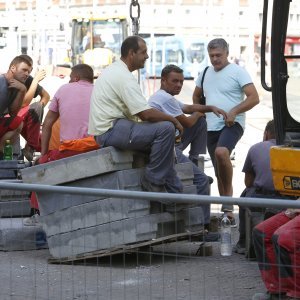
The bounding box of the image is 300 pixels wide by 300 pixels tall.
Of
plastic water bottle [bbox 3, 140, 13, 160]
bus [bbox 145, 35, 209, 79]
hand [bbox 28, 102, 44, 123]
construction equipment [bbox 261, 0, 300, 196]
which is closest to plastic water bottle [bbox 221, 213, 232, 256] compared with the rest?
construction equipment [bbox 261, 0, 300, 196]

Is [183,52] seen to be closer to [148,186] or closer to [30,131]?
[30,131]

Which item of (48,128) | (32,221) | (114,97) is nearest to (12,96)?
(48,128)

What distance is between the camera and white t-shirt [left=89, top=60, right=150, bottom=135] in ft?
27.7

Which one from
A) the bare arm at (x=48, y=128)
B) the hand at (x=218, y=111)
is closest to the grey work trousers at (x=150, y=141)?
the bare arm at (x=48, y=128)

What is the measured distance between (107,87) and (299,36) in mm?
1527

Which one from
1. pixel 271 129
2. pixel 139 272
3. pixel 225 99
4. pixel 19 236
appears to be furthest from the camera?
pixel 225 99

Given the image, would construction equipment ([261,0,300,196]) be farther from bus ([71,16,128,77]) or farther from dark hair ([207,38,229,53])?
bus ([71,16,128,77])

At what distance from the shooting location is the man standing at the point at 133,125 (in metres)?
8.38

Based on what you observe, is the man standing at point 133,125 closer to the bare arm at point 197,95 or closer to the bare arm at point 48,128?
the bare arm at point 48,128

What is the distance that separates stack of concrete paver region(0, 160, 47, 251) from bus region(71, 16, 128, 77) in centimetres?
3570

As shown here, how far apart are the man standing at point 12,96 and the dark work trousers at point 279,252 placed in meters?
4.79

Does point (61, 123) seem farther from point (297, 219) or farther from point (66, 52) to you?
point (66, 52)

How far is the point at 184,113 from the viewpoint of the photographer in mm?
10328

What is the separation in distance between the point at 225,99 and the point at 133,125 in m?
2.41
